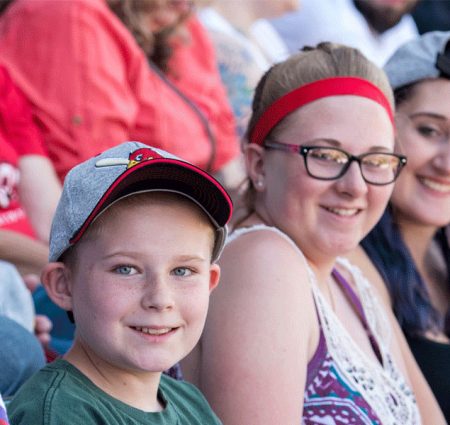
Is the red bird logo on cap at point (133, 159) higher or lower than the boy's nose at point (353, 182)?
lower

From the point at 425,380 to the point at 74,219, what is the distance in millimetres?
1539

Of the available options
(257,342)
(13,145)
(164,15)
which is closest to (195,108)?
(164,15)

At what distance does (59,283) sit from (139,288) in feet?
0.67

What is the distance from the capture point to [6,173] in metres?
2.93

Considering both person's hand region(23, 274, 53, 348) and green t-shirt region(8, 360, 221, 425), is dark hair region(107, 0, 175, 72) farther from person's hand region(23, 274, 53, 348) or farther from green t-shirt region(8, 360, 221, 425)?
green t-shirt region(8, 360, 221, 425)

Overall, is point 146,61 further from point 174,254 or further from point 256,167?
point 174,254

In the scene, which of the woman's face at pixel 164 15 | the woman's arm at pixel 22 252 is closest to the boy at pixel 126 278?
the woman's arm at pixel 22 252

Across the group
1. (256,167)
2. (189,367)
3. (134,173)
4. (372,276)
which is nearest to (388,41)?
(372,276)

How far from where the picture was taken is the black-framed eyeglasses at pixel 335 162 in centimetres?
215

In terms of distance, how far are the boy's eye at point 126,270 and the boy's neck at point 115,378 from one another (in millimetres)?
168

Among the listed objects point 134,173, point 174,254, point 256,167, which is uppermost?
point 256,167

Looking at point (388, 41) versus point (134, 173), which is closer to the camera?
point (134, 173)

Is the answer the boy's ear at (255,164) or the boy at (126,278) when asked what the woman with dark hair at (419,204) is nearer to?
the boy's ear at (255,164)

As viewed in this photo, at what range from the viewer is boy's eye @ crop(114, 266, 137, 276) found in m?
1.54
